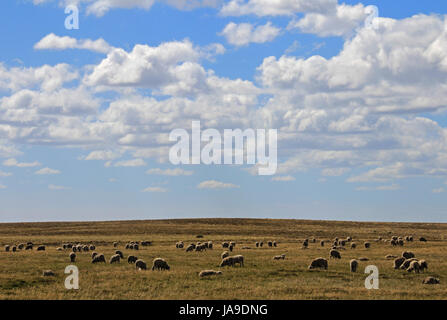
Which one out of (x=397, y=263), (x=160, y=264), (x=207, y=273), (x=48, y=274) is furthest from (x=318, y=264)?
(x=48, y=274)

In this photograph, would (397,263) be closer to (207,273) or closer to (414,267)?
(414,267)

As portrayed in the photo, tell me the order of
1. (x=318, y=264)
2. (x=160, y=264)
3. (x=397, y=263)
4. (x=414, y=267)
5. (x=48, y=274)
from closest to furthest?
(x=48, y=274) → (x=414, y=267) → (x=160, y=264) → (x=318, y=264) → (x=397, y=263)

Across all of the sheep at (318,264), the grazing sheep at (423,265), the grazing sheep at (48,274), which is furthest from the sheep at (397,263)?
the grazing sheep at (48,274)

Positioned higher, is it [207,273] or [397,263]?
[207,273]

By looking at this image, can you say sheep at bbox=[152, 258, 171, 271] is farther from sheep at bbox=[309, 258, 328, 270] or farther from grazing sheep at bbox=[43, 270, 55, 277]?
sheep at bbox=[309, 258, 328, 270]

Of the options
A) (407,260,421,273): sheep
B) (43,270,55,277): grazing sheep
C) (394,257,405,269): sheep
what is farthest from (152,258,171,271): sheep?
(407,260,421,273): sheep

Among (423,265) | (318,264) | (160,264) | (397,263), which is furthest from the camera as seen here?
(397,263)

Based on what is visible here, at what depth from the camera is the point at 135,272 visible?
31.2 metres

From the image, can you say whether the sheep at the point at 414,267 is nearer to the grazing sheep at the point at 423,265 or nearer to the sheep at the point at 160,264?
the grazing sheep at the point at 423,265

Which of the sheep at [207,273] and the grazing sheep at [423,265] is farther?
the grazing sheep at [423,265]

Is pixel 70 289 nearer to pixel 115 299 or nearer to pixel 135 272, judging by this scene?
pixel 115 299

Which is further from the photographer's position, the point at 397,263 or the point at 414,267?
the point at 397,263
